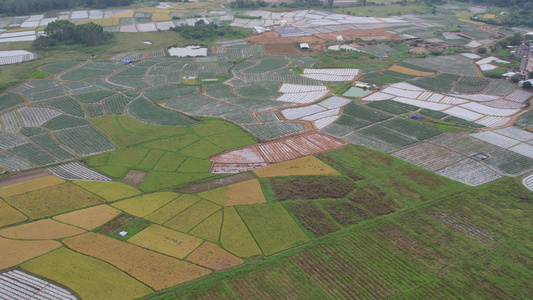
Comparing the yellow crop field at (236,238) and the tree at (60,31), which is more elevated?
the tree at (60,31)

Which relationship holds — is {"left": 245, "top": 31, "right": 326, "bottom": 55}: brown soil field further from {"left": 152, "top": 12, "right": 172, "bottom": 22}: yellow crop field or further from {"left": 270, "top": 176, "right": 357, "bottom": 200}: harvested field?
{"left": 270, "top": 176, "right": 357, "bottom": 200}: harvested field

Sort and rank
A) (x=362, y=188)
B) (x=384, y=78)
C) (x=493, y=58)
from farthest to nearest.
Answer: (x=493, y=58) < (x=384, y=78) < (x=362, y=188)

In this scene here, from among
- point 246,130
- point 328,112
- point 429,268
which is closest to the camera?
point 429,268

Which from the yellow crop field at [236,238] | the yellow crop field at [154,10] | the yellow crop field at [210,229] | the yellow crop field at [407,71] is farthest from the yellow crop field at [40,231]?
the yellow crop field at [154,10]

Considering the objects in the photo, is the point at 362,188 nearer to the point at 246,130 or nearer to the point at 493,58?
the point at 246,130

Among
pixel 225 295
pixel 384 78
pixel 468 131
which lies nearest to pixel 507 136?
pixel 468 131

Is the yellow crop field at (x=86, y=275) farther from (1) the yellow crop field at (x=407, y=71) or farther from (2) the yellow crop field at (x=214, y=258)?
(1) the yellow crop field at (x=407, y=71)
